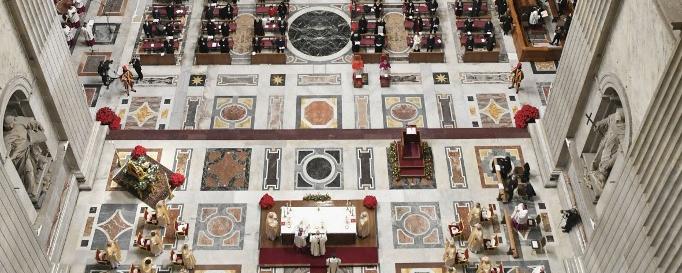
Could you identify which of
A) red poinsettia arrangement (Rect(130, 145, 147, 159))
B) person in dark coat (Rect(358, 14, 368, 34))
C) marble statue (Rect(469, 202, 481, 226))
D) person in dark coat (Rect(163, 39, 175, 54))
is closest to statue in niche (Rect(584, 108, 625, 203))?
marble statue (Rect(469, 202, 481, 226))

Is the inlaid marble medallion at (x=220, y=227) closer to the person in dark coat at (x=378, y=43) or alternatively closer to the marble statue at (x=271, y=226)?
the marble statue at (x=271, y=226)

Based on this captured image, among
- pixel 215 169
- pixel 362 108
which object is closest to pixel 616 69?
pixel 362 108

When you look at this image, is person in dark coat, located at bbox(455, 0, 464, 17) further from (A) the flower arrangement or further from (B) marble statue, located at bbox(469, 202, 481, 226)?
(A) the flower arrangement

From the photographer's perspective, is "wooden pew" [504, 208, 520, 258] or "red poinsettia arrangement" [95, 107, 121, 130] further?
"red poinsettia arrangement" [95, 107, 121, 130]

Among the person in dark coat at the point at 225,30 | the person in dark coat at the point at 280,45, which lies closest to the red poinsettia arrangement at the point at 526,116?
the person in dark coat at the point at 280,45

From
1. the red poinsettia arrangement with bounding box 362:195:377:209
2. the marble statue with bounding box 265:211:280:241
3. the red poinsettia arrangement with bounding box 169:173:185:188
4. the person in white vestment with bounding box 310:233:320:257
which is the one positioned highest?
the red poinsettia arrangement with bounding box 169:173:185:188

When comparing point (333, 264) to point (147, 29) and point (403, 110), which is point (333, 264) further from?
point (147, 29)

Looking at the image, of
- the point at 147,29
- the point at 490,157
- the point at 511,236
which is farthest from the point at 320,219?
the point at 147,29
